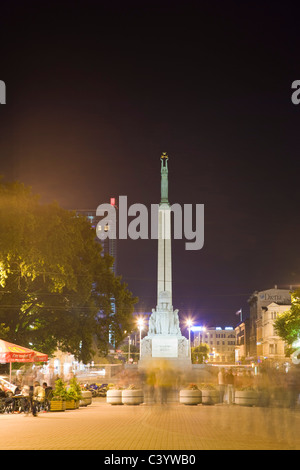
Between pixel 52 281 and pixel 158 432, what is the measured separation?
2755 cm

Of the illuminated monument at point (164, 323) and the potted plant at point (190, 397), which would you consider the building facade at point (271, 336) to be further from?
the potted plant at point (190, 397)

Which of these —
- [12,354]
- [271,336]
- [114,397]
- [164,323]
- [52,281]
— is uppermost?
[52,281]

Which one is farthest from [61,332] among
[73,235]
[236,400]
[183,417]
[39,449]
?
[39,449]

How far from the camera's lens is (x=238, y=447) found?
46.6ft

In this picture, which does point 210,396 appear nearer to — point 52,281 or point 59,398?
point 59,398

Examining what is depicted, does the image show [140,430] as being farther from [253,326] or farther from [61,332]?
[253,326]

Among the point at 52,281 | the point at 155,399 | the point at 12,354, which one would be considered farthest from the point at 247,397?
the point at 52,281

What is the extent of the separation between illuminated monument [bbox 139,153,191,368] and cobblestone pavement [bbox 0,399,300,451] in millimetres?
48444

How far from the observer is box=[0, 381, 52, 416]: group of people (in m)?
26.2

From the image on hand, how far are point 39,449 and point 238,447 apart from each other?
14.3ft

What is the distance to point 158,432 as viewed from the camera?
1770 centimetres

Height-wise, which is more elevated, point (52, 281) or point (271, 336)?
point (52, 281)

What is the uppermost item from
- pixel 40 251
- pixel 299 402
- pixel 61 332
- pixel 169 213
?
pixel 169 213

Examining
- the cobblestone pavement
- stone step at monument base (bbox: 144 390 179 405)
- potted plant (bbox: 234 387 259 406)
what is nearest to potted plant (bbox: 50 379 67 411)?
the cobblestone pavement
